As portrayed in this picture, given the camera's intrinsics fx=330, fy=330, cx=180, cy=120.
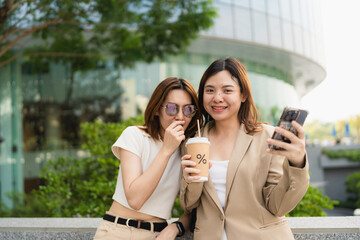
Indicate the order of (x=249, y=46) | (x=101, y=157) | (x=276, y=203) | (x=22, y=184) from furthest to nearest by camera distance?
(x=249, y=46), (x=22, y=184), (x=101, y=157), (x=276, y=203)

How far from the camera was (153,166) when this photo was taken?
2.28 meters

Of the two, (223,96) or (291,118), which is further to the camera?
(223,96)

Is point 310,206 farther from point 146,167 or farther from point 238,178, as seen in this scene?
point 146,167

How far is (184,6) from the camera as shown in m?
7.57

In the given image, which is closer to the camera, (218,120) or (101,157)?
(218,120)

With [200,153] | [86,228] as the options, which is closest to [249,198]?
[200,153]

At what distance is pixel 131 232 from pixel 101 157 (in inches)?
116

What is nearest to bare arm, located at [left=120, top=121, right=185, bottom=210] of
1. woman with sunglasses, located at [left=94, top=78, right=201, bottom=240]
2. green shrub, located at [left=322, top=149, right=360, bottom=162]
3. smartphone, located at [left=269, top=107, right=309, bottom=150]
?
woman with sunglasses, located at [left=94, top=78, right=201, bottom=240]

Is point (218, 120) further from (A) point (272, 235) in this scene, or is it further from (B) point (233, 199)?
(A) point (272, 235)

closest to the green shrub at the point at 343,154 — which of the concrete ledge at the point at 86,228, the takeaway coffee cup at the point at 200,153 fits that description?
the concrete ledge at the point at 86,228

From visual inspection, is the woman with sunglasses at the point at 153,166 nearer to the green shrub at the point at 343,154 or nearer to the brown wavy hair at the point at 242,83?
the brown wavy hair at the point at 242,83

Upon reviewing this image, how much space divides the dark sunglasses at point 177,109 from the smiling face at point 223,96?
175mm

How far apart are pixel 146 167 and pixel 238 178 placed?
2.37 feet

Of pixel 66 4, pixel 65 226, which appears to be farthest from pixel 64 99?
pixel 65 226
